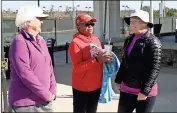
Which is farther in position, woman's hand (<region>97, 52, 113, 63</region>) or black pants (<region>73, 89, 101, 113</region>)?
black pants (<region>73, 89, 101, 113</region>)

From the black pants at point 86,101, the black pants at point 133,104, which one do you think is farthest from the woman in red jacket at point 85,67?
the black pants at point 133,104

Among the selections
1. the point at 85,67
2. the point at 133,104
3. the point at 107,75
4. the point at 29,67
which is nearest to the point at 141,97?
the point at 133,104

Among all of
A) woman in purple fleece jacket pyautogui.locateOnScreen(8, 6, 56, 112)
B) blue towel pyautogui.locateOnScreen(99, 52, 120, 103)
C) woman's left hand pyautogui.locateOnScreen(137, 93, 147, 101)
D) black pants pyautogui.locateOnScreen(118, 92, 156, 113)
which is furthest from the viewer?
blue towel pyautogui.locateOnScreen(99, 52, 120, 103)

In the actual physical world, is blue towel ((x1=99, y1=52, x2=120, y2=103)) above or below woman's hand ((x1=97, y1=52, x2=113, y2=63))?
below

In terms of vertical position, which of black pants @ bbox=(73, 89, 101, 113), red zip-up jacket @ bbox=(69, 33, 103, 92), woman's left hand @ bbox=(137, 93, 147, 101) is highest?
red zip-up jacket @ bbox=(69, 33, 103, 92)

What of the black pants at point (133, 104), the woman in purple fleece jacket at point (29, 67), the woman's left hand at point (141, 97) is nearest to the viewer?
the woman in purple fleece jacket at point (29, 67)

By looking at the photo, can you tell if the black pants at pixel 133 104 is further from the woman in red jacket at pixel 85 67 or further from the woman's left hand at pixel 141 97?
the woman in red jacket at pixel 85 67

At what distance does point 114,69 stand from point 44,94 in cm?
104

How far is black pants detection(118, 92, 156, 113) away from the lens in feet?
11.6

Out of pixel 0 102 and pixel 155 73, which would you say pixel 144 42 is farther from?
pixel 0 102

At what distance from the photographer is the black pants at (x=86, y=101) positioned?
3.88 meters

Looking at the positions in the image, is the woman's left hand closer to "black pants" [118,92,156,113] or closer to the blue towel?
"black pants" [118,92,156,113]

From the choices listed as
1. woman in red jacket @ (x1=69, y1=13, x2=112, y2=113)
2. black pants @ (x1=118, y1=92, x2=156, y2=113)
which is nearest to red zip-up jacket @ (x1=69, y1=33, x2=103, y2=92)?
woman in red jacket @ (x1=69, y1=13, x2=112, y2=113)

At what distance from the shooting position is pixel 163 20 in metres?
23.7
